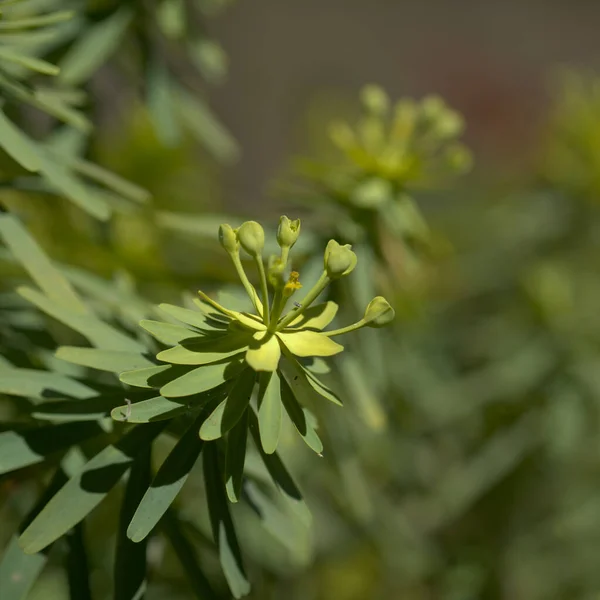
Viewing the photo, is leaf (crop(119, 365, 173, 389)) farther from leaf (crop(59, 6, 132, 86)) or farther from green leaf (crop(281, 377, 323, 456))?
leaf (crop(59, 6, 132, 86))

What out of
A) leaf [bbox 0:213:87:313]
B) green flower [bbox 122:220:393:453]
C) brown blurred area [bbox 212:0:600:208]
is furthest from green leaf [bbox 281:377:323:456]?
brown blurred area [bbox 212:0:600:208]

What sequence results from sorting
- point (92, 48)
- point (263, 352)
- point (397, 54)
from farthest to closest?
1. point (397, 54)
2. point (92, 48)
3. point (263, 352)

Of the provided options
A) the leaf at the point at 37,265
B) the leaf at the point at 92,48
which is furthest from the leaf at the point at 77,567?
the leaf at the point at 92,48

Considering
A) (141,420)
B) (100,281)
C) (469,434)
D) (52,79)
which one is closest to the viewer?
(141,420)

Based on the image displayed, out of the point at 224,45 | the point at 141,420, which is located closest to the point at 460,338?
the point at 141,420

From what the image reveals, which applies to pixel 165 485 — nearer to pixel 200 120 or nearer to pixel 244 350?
pixel 244 350

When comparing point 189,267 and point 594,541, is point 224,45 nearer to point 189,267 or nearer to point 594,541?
point 189,267

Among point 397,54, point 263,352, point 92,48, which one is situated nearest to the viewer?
point 263,352

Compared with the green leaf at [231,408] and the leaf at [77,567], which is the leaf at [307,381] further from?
the leaf at [77,567]

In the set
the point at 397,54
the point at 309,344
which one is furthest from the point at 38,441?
the point at 397,54
